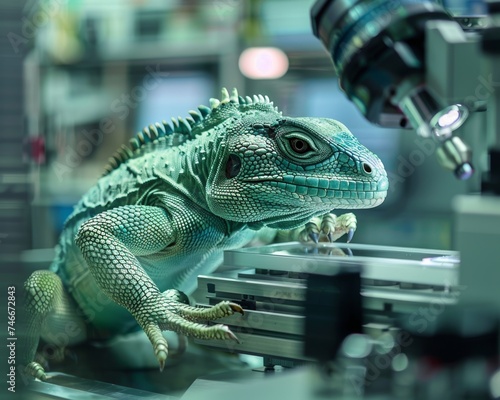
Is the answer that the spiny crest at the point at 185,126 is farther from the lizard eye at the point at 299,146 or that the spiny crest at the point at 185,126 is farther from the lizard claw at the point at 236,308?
the lizard claw at the point at 236,308

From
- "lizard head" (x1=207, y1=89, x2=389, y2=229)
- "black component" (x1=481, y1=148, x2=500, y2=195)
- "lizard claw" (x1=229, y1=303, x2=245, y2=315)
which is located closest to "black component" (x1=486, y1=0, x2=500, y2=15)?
"black component" (x1=481, y1=148, x2=500, y2=195)

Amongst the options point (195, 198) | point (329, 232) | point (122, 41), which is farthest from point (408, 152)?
point (122, 41)

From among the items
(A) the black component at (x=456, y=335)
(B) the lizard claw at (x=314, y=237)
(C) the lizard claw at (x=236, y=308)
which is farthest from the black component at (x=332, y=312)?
(B) the lizard claw at (x=314, y=237)

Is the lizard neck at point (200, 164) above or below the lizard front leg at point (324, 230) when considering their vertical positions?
above

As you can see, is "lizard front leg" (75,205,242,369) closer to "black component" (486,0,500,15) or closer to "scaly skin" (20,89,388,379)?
"scaly skin" (20,89,388,379)

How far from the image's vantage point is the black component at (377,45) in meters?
0.89

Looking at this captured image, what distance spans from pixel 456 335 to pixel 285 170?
0.48 meters

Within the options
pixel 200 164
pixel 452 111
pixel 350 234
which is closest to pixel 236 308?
pixel 350 234

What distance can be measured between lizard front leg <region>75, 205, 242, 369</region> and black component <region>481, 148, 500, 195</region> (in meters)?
0.61

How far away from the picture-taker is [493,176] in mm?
873

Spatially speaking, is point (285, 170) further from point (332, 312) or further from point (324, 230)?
point (332, 312)

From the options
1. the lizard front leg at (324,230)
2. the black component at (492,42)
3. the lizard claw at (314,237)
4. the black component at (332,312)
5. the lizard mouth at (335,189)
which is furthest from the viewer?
the lizard claw at (314,237)

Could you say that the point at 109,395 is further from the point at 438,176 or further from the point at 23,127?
the point at 438,176

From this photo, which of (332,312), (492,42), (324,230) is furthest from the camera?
(324,230)
